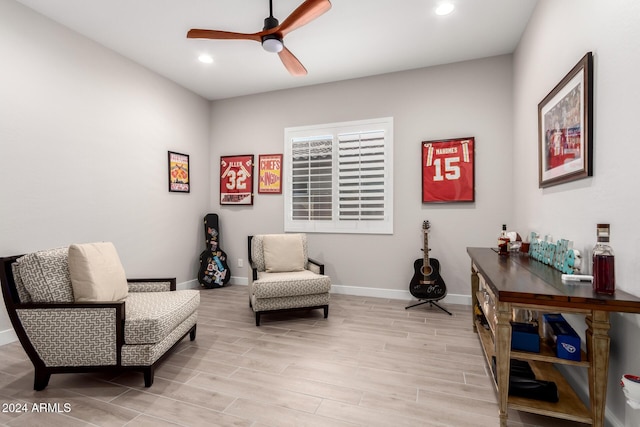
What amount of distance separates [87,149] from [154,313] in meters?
2.22

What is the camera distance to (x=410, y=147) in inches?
155

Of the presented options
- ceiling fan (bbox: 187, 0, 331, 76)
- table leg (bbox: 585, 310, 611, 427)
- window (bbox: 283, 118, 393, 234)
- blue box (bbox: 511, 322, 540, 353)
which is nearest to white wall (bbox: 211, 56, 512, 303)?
window (bbox: 283, 118, 393, 234)

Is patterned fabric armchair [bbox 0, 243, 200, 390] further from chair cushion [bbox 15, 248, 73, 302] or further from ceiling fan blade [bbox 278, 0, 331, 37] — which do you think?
ceiling fan blade [bbox 278, 0, 331, 37]

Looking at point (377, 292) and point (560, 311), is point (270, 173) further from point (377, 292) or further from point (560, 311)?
point (560, 311)

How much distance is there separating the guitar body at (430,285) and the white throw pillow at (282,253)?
136 centimetres

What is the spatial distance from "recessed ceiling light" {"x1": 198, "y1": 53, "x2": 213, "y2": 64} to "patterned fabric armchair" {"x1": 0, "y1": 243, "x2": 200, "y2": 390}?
8.65 feet

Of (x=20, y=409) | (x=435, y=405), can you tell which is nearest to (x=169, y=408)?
(x=20, y=409)

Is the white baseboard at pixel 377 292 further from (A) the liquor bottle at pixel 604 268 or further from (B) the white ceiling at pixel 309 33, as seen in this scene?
(B) the white ceiling at pixel 309 33

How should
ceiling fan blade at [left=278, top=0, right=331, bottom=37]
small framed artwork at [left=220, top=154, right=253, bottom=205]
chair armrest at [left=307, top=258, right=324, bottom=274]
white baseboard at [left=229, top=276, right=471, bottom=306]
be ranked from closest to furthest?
ceiling fan blade at [left=278, top=0, right=331, bottom=37]
chair armrest at [left=307, top=258, right=324, bottom=274]
white baseboard at [left=229, top=276, right=471, bottom=306]
small framed artwork at [left=220, top=154, right=253, bottom=205]

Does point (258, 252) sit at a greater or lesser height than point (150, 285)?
greater

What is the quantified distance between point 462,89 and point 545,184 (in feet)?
6.08

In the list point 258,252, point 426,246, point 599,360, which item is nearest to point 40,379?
point 258,252

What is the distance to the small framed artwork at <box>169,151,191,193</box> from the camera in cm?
425

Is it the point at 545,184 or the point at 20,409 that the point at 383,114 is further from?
the point at 20,409
